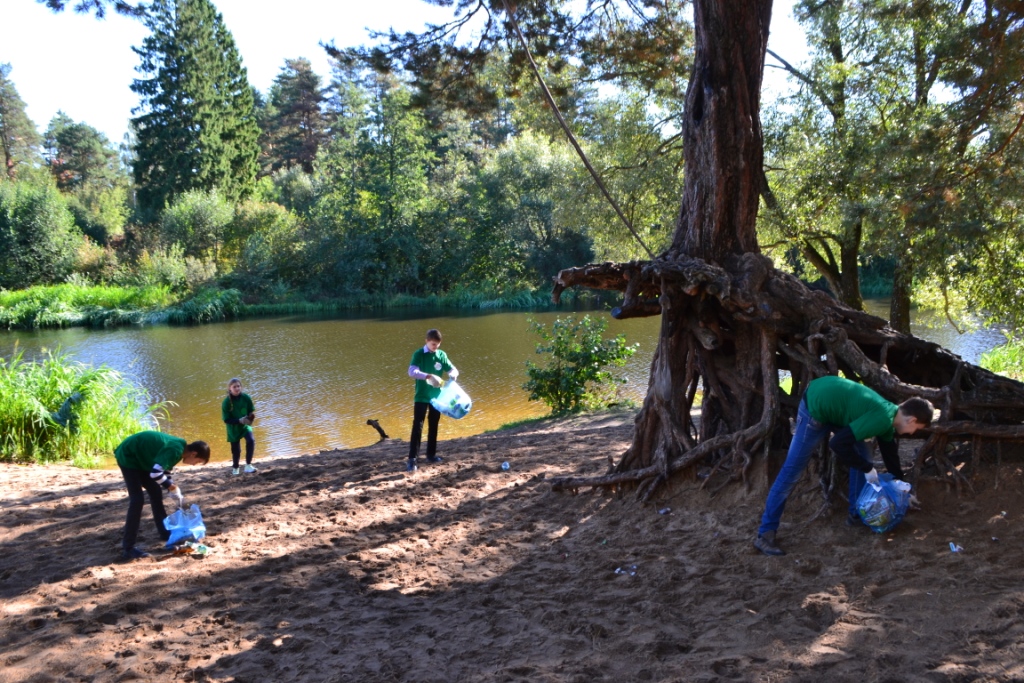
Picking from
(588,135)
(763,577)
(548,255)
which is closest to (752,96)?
(763,577)

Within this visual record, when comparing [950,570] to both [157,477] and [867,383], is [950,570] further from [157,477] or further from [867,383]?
[157,477]

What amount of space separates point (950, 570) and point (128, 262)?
1746 inches

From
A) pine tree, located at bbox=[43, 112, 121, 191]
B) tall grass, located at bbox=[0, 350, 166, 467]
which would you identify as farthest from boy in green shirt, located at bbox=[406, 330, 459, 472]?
pine tree, located at bbox=[43, 112, 121, 191]

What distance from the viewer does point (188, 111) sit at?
147 ft

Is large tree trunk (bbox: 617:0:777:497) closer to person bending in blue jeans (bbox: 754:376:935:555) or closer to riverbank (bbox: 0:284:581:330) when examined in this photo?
person bending in blue jeans (bbox: 754:376:935:555)

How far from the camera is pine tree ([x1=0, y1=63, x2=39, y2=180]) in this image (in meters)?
61.2

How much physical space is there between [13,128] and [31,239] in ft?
92.9

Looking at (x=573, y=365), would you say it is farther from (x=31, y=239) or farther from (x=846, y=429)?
(x=31, y=239)

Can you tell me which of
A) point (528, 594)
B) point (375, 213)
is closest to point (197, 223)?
point (375, 213)

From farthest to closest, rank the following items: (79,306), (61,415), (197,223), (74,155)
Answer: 1. (74,155)
2. (197,223)
3. (79,306)
4. (61,415)

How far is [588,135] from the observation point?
53.9 ft

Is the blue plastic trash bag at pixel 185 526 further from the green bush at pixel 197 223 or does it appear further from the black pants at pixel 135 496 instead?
the green bush at pixel 197 223

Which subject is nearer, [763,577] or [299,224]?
[763,577]

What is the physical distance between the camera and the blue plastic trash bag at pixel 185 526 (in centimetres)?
607
